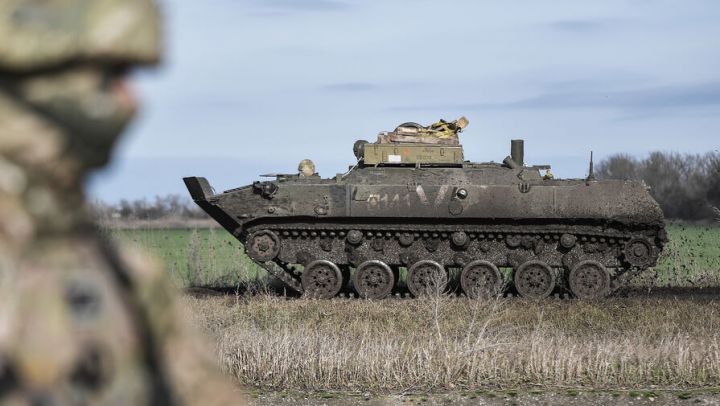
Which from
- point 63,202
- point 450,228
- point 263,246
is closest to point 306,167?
point 263,246

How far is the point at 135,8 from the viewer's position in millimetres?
1407

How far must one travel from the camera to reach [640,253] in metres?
19.6

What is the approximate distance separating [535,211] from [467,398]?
9577 mm

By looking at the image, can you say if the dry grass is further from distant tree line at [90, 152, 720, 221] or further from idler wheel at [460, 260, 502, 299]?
distant tree line at [90, 152, 720, 221]

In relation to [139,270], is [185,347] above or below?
below

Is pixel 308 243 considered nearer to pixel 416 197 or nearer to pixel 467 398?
pixel 416 197

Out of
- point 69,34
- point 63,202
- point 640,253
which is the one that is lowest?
point 640,253

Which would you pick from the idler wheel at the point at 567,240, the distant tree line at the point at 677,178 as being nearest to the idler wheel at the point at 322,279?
the idler wheel at the point at 567,240

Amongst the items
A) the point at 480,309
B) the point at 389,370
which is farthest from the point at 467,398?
the point at 480,309

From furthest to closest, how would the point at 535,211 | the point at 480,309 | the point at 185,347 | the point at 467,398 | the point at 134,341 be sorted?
the point at 535,211 < the point at 480,309 < the point at 467,398 < the point at 185,347 < the point at 134,341

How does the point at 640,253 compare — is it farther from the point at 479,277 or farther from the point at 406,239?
the point at 406,239

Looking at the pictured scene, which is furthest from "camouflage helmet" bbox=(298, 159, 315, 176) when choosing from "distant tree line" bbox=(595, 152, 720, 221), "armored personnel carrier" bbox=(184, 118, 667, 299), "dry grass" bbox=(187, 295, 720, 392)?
"distant tree line" bbox=(595, 152, 720, 221)

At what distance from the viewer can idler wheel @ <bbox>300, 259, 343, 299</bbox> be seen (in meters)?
19.5

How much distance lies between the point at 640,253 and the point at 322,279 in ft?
17.2
